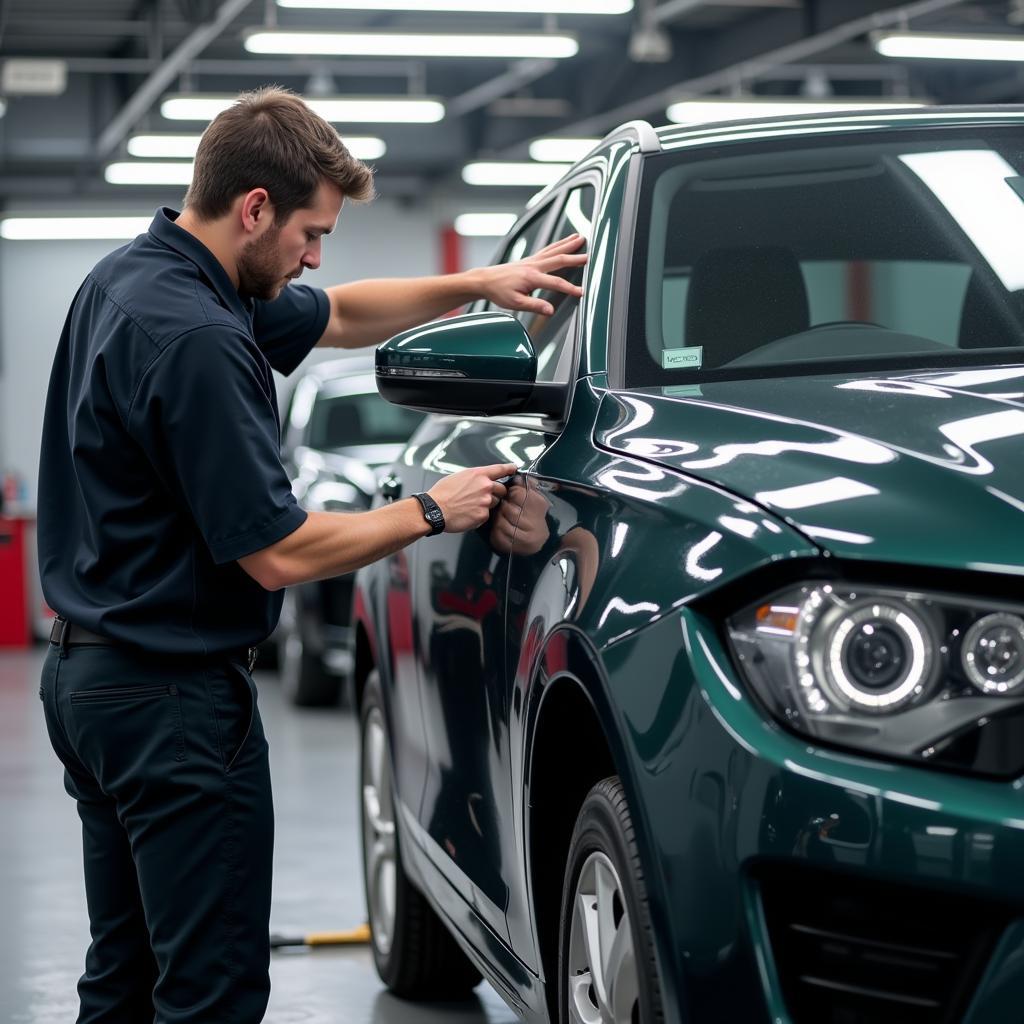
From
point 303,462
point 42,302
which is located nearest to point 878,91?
point 42,302

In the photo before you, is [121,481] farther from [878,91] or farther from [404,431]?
[878,91]

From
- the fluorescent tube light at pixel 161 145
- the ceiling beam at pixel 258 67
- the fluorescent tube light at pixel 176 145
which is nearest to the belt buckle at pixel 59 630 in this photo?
the ceiling beam at pixel 258 67

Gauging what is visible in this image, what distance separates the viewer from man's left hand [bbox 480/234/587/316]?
3.07 metres

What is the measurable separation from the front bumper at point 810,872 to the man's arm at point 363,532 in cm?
76

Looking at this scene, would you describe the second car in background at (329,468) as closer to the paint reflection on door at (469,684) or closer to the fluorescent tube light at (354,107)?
the fluorescent tube light at (354,107)

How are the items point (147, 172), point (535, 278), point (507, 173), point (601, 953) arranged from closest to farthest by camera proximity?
point (601, 953), point (535, 278), point (147, 172), point (507, 173)

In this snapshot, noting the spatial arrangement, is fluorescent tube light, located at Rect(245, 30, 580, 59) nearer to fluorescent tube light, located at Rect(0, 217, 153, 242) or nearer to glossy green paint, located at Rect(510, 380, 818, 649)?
fluorescent tube light, located at Rect(0, 217, 153, 242)

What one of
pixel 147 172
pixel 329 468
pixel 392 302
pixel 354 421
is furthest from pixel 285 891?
pixel 147 172

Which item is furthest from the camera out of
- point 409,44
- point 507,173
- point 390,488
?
point 507,173

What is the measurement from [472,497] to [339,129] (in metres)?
14.6

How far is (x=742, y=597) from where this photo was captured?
1.89 metres

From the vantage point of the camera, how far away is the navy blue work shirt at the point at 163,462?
8.00ft

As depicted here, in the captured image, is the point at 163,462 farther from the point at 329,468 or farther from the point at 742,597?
the point at 329,468

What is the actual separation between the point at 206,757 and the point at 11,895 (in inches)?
122
